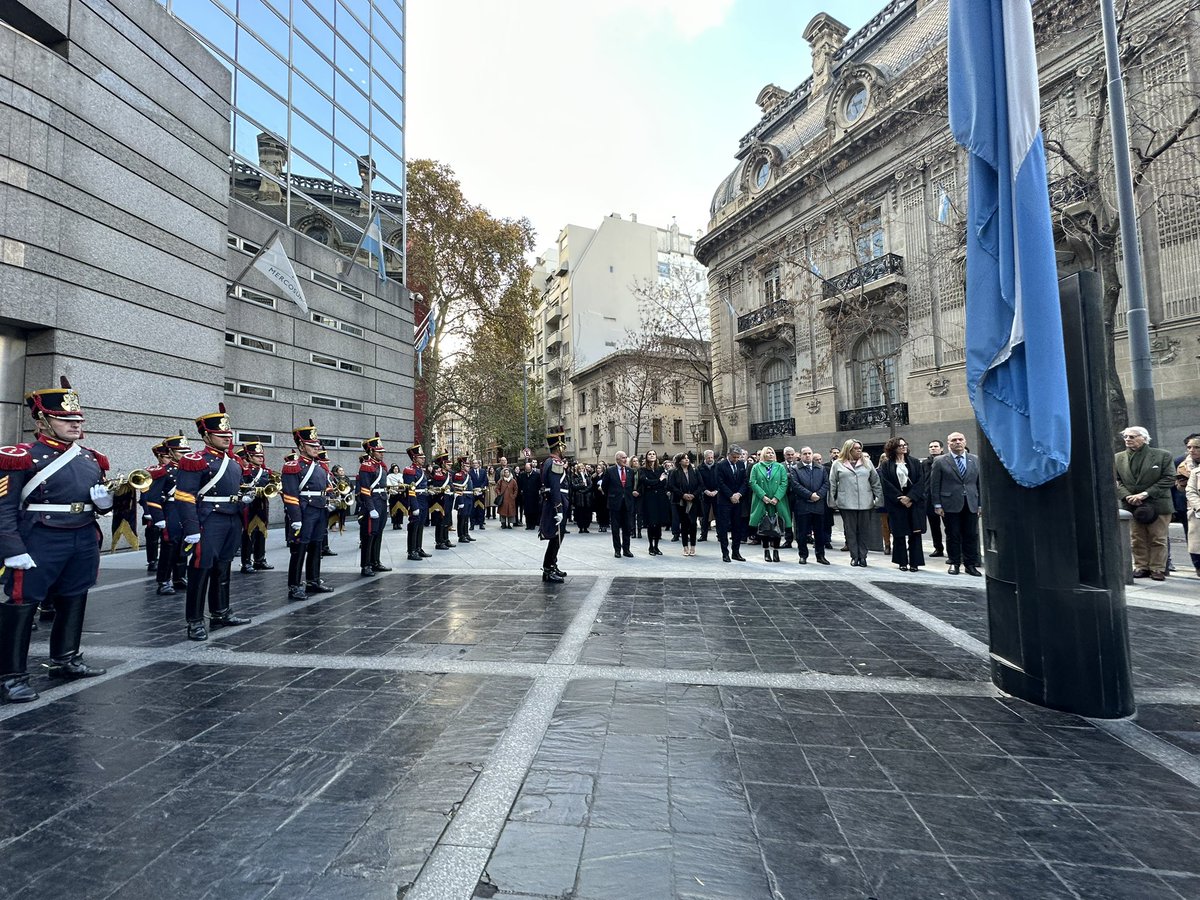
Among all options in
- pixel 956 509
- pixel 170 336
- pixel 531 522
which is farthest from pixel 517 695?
pixel 531 522

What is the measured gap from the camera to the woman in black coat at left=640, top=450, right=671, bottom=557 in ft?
39.8

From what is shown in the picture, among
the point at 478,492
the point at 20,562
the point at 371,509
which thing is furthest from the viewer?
the point at 478,492

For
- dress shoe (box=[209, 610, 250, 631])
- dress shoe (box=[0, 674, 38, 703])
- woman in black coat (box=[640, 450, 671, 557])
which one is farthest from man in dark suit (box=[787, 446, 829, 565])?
dress shoe (box=[0, 674, 38, 703])

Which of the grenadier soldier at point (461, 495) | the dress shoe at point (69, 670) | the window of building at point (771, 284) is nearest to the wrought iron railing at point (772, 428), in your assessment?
the window of building at point (771, 284)

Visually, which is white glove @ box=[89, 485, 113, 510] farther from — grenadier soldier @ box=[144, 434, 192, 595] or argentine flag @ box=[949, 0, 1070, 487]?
argentine flag @ box=[949, 0, 1070, 487]

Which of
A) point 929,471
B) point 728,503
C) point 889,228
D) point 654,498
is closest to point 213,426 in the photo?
point 728,503

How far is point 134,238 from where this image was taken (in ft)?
38.4

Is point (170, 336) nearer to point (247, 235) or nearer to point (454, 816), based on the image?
point (247, 235)

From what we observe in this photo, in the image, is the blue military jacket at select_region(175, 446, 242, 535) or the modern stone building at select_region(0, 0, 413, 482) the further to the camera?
the modern stone building at select_region(0, 0, 413, 482)

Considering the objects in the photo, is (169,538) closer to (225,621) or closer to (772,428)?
(225,621)

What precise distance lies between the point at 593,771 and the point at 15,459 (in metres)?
4.67

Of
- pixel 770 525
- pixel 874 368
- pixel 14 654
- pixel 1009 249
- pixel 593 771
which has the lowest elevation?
pixel 593 771

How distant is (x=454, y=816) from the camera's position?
2.57 m

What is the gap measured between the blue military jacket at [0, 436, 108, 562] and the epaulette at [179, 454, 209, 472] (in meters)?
0.95
